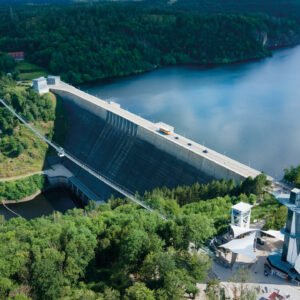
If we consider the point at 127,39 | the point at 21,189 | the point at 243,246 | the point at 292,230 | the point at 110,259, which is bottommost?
the point at 21,189

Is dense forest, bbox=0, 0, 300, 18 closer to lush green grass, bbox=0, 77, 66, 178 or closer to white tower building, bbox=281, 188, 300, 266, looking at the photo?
lush green grass, bbox=0, 77, 66, 178

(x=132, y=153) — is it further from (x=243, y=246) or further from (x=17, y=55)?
(x=17, y=55)

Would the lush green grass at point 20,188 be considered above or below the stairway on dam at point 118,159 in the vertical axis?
below

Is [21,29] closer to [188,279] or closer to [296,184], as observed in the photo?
[296,184]

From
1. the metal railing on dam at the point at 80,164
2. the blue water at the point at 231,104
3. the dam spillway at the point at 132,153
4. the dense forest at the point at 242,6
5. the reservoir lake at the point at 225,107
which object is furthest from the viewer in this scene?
the dense forest at the point at 242,6

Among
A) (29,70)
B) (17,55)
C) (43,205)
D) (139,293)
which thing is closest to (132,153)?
(43,205)

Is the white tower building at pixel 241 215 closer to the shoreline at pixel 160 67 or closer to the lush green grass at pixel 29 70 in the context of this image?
the shoreline at pixel 160 67

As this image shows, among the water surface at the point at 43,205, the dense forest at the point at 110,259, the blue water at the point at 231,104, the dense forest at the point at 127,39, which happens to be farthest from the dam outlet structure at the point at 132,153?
the dense forest at the point at 127,39

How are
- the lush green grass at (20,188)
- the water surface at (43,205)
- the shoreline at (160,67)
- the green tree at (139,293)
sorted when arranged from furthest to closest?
the shoreline at (160,67) < the lush green grass at (20,188) < the water surface at (43,205) < the green tree at (139,293)
